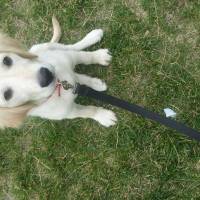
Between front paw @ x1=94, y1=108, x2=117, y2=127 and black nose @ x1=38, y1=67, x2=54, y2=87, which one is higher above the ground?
black nose @ x1=38, y1=67, x2=54, y2=87

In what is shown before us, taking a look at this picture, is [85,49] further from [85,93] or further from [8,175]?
[8,175]

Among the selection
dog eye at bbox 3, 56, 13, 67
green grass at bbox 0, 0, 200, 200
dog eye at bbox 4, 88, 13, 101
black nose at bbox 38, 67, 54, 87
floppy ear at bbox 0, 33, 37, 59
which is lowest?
green grass at bbox 0, 0, 200, 200

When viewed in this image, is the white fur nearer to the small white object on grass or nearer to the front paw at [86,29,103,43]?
the front paw at [86,29,103,43]

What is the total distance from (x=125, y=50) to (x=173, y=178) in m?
1.19

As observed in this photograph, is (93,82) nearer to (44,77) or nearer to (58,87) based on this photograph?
(58,87)

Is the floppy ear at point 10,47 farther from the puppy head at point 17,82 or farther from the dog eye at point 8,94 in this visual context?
the dog eye at point 8,94

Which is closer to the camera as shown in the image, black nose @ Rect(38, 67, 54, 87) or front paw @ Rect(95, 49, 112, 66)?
black nose @ Rect(38, 67, 54, 87)

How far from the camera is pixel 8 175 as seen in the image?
4281 millimetres

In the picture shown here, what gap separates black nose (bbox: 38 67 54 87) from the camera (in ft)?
9.96

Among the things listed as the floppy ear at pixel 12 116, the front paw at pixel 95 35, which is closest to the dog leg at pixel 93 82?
the front paw at pixel 95 35

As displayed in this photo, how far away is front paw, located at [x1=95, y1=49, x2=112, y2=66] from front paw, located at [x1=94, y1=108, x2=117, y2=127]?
0.43 m

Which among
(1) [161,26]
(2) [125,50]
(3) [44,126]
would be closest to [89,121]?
(3) [44,126]

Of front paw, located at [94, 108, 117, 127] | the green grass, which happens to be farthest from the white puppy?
the green grass

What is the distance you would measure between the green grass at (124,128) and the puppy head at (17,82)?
104 cm
